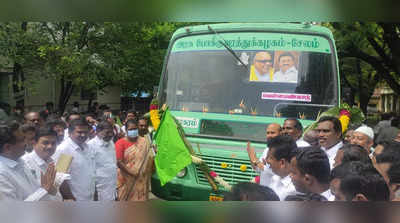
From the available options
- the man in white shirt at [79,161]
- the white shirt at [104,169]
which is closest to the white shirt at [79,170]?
the man in white shirt at [79,161]

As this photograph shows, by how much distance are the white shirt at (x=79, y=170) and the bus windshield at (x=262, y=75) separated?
1424 millimetres

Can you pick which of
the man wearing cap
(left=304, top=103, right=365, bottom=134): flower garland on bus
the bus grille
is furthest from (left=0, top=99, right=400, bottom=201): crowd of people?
the bus grille

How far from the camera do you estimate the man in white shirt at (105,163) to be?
4.79 m

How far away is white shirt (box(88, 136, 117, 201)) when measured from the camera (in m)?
4.79

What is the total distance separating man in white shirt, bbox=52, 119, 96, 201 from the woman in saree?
2.32 feet

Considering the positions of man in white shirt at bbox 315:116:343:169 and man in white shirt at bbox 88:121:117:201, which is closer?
man in white shirt at bbox 315:116:343:169

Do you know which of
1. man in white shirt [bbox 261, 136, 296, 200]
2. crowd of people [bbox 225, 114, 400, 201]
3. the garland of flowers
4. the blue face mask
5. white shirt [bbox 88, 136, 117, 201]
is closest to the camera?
crowd of people [bbox 225, 114, 400, 201]

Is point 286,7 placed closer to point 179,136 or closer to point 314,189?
point 314,189

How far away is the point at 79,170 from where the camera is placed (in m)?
4.22

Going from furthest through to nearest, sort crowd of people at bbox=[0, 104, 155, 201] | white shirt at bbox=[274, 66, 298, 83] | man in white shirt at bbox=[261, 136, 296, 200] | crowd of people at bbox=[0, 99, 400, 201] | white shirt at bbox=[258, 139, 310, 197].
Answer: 1. white shirt at bbox=[274, 66, 298, 83]
2. man in white shirt at bbox=[261, 136, 296, 200]
3. white shirt at bbox=[258, 139, 310, 197]
4. crowd of people at bbox=[0, 104, 155, 201]
5. crowd of people at bbox=[0, 99, 400, 201]

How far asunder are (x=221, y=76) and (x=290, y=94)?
86 cm

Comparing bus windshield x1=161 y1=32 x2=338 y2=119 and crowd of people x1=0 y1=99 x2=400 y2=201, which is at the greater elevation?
bus windshield x1=161 y1=32 x2=338 y2=119

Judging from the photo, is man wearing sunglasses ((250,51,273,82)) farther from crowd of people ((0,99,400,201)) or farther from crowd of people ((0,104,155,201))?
crowd of people ((0,104,155,201))

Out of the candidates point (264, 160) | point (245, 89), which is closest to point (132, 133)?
point (245, 89)
